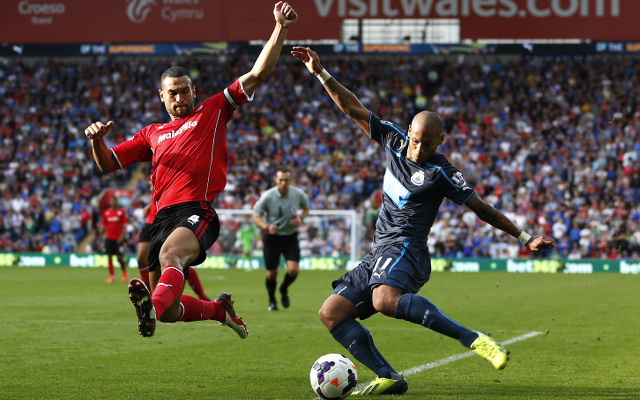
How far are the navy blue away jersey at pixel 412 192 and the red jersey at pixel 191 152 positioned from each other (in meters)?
1.34

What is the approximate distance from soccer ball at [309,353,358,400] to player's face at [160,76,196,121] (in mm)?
2309

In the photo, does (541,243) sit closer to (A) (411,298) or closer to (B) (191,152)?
(A) (411,298)

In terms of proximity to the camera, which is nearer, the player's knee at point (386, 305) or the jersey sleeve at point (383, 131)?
the player's knee at point (386, 305)

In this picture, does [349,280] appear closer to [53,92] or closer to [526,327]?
[526,327]

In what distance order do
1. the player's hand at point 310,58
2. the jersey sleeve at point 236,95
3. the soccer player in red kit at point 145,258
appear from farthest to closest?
the soccer player in red kit at point 145,258
the player's hand at point 310,58
the jersey sleeve at point 236,95

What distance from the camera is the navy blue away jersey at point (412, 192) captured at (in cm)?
600

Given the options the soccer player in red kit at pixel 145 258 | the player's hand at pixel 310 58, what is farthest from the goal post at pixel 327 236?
the player's hand at pixel 310 58

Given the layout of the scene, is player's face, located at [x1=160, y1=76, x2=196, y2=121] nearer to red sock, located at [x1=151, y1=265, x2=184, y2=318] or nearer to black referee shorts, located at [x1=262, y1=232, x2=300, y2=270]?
red sock, located at [x1=151, y1=265, x2=184, y2=318]

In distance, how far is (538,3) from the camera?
96.2ft

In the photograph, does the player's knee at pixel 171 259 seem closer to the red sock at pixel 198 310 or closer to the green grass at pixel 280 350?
the red sock at pixel 198 310

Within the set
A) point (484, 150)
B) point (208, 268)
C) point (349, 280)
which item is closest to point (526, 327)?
point (349, 280)

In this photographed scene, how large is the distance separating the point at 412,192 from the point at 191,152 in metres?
1.77

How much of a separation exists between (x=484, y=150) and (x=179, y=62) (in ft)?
47.2

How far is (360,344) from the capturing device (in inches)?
239
